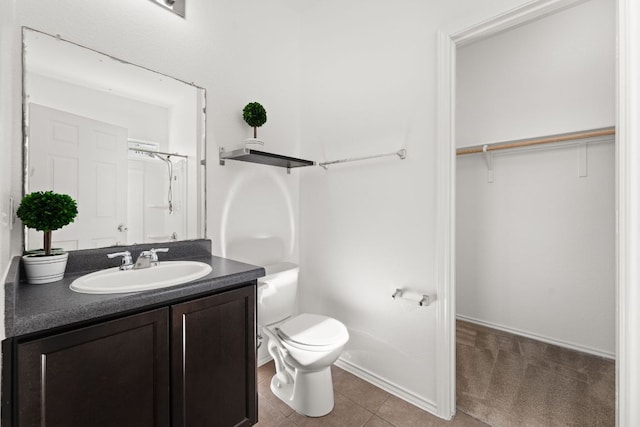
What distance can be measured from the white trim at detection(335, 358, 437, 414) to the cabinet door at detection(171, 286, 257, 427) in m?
0.85

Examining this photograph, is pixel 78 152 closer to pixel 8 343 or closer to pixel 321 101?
pixel 8 343

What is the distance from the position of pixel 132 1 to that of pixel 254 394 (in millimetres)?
2006

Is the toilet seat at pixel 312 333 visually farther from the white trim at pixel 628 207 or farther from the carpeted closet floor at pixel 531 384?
the white trim at pixel 628 207

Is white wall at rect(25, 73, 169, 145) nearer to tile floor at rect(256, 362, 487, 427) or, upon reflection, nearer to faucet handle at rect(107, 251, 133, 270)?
faucet handle at rect(107, 251, 133, 270)

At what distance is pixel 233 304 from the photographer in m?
1.24

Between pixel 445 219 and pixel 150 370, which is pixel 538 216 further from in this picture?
pixel 150 370

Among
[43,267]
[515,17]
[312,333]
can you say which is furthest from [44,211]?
[515,17]

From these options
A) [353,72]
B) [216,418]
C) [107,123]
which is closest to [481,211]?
[353,72]

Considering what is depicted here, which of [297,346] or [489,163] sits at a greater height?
[489,163]

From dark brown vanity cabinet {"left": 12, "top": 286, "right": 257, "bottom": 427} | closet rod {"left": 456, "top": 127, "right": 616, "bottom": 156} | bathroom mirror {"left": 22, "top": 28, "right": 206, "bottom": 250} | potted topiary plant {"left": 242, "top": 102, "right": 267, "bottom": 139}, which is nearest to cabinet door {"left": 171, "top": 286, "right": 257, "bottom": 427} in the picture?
dark brown vanity cabinet {"left": 12, "top": 286, "right": 257, "bottom": 427}

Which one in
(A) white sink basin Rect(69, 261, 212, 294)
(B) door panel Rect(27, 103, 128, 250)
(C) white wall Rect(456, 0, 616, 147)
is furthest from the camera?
(C) white wall Rect(456, 0, 616, 147)

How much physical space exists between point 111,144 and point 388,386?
2.05 m

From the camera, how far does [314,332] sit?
1.61 m

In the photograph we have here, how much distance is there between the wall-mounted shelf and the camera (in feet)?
5.49
